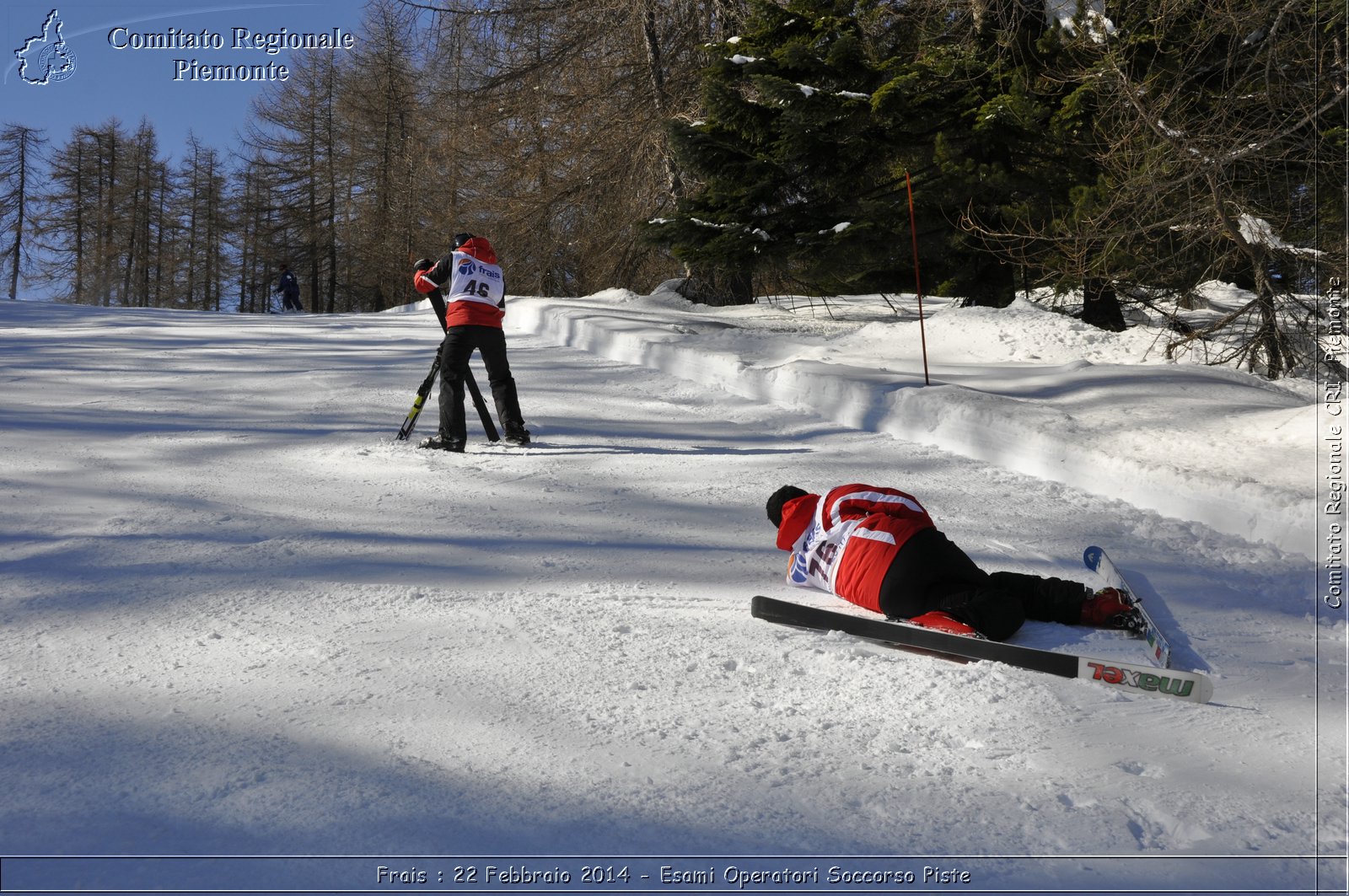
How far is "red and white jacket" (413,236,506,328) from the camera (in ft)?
23.7

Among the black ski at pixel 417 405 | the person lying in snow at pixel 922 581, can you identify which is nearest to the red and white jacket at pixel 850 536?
the person lying in snow at pixel 922 581

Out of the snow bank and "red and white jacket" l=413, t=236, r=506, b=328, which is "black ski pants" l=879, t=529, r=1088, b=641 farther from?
"red and white jacket" l=413, t=236, r=506, b=328

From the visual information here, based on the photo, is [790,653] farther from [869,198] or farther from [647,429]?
[869,198]

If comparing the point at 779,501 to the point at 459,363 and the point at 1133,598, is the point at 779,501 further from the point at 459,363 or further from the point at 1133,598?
the point at 459,363

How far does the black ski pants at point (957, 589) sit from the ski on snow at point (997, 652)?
122 millimetres

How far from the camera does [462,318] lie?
7332 millimetres

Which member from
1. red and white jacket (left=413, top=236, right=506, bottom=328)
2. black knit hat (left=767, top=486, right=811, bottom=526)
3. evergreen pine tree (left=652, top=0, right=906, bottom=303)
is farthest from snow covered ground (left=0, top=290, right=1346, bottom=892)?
evergreen pine tree (left=652, top=0, right=906, bottom=303)

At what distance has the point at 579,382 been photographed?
35.3ft

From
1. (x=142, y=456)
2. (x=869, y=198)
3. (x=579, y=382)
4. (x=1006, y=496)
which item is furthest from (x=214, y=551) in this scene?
(x=869, y=198)

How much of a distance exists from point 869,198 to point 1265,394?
7.21 meters

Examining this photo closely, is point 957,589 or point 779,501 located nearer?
point 957,589

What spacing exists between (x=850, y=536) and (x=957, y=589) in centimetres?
51

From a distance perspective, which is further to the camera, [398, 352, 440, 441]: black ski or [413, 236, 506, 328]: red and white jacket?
[398, 352, 440, 441]: black ski

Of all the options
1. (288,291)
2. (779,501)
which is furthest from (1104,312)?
(288,291)
